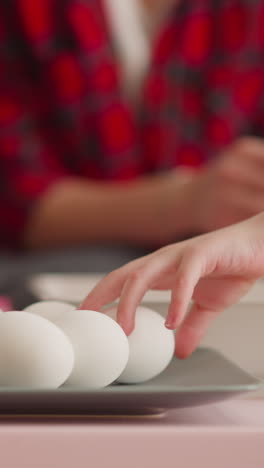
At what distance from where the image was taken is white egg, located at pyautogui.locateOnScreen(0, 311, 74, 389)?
0.29 metres

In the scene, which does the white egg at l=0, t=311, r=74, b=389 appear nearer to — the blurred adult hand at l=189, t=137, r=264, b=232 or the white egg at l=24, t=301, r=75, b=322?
the white egg at l=24, t=301, r=75, b=322

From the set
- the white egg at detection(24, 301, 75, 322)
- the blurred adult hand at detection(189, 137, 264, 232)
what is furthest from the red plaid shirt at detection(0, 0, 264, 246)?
the white egg at detection(24, 301, 75, 322)

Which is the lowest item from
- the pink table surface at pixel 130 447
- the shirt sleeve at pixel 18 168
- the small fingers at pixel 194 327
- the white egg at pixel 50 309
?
the shirt sleeve at pixel 18 168

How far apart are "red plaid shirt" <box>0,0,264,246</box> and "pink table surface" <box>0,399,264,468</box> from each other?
1.16m

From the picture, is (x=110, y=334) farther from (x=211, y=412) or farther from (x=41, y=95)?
(x=41, y=95)

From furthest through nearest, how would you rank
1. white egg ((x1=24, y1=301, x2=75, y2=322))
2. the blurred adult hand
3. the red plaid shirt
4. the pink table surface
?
the red plaid shirt
the blurred adult hand
white egg ((x1=24, y1=301, x2=75, y2=322))
the pink table surface

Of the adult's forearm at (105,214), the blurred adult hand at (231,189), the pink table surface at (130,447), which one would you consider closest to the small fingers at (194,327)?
the pink table surface at (130,447)

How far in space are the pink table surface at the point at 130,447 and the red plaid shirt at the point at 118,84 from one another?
116 cm

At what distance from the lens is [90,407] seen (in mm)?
278

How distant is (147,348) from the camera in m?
0.34

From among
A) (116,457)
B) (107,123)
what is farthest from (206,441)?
(107,123)

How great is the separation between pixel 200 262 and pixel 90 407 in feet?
0.24

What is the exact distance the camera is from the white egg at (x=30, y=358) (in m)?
0.29

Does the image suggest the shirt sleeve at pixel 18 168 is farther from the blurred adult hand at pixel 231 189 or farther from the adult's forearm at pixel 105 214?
the blurred adult hand at pixel 231 189
